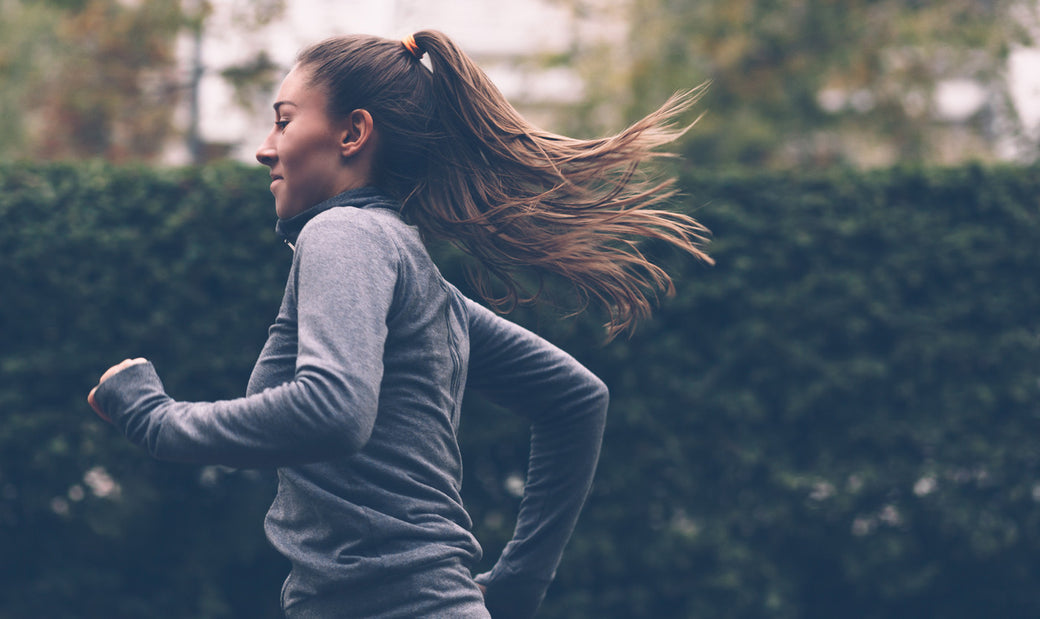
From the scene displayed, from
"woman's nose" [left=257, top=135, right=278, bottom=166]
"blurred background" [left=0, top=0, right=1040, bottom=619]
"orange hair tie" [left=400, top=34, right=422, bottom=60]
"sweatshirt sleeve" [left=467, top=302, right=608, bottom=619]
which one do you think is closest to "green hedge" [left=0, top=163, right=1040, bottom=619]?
"blurred background" [left=0, top=0, right=1040, bottom=619]

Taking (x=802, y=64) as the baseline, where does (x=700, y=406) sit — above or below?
below

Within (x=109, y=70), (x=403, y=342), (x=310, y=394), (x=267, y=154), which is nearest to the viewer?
(x=310, y=394)

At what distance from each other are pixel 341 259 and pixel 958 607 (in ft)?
15.5

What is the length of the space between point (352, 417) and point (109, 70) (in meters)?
8.77

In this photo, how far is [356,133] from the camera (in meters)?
1.65

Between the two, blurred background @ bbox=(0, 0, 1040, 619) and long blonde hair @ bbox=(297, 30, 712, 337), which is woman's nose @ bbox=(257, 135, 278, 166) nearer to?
long blonde hair @ bbox=(297, 30, 712, 337)

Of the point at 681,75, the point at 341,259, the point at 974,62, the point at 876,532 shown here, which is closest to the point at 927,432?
the point at 876,532

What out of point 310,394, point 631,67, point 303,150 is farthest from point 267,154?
point 631,67

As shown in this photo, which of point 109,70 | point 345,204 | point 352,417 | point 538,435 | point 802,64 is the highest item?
point 802,64

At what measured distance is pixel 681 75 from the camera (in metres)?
9.05

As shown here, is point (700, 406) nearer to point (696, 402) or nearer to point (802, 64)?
point (696, 402)

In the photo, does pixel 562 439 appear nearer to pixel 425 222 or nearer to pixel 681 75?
pixel 425 222

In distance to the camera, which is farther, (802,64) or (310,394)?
(802,64)

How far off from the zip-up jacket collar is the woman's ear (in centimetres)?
7
